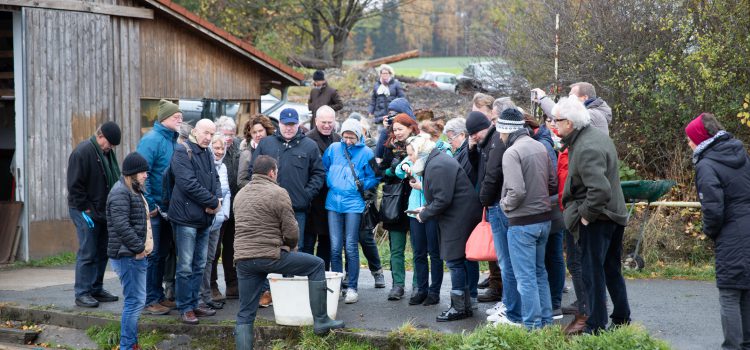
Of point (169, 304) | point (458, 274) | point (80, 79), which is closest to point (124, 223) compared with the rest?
point (169, 304)

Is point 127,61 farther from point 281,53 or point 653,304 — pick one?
point 281,53

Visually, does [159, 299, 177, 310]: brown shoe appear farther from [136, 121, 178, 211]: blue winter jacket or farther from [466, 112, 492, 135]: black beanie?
[466, 112, 492, 135]: black beanie

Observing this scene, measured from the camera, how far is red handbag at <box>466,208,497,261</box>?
26.2 ft

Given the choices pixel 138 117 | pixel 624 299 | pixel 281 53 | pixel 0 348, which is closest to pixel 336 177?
pixel 624 299

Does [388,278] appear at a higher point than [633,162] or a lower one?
lower

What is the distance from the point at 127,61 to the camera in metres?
13.4

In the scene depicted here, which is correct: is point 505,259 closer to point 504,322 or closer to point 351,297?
point 504,322

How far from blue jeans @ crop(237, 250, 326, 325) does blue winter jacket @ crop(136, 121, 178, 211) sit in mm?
1661

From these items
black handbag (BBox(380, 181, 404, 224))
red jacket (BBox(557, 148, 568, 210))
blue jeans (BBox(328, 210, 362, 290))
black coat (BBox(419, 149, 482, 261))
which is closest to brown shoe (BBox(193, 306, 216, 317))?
blue jeans (BBox(328, 210, 362, 290))

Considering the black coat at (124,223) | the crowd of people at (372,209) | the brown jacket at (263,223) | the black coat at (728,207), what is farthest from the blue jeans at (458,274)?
the black coat at (124,223)

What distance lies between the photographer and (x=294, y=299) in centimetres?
818

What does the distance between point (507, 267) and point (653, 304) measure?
2002 mm

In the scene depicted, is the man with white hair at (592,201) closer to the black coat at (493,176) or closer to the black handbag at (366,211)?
the black coat at (493,176)

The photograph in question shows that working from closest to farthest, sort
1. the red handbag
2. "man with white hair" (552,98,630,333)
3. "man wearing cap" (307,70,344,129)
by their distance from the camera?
"man with white hair" (552,98,630,333) → the red handbag → "man wearing cap" (307,70,344,129)
